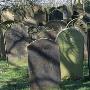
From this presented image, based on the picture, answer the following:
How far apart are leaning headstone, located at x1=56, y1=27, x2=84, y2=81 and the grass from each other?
0.26 metres

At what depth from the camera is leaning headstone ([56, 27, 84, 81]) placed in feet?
28.1

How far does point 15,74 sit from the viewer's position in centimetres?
966

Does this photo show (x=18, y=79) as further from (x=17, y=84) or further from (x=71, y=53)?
(x=71, y=53)

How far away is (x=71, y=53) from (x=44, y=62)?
1.85 meters

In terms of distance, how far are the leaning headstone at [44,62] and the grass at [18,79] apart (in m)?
0.39

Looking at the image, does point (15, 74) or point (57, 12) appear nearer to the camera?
point (15, 74)

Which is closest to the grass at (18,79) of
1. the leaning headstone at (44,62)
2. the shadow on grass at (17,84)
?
the shadow on grass at (17,84)

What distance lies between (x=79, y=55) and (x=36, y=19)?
11728 mm

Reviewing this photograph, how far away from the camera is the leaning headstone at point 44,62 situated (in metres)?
6.83

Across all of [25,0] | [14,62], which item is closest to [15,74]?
[14,62]

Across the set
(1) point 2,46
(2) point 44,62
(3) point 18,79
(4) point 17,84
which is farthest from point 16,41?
(2) point 44,62

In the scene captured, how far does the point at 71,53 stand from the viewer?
857cm

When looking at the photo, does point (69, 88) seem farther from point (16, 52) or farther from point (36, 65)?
point (16, 52)

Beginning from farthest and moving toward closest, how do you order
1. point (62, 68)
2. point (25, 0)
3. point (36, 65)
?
point (25, 0), point (62, 68), point (36, 65)
